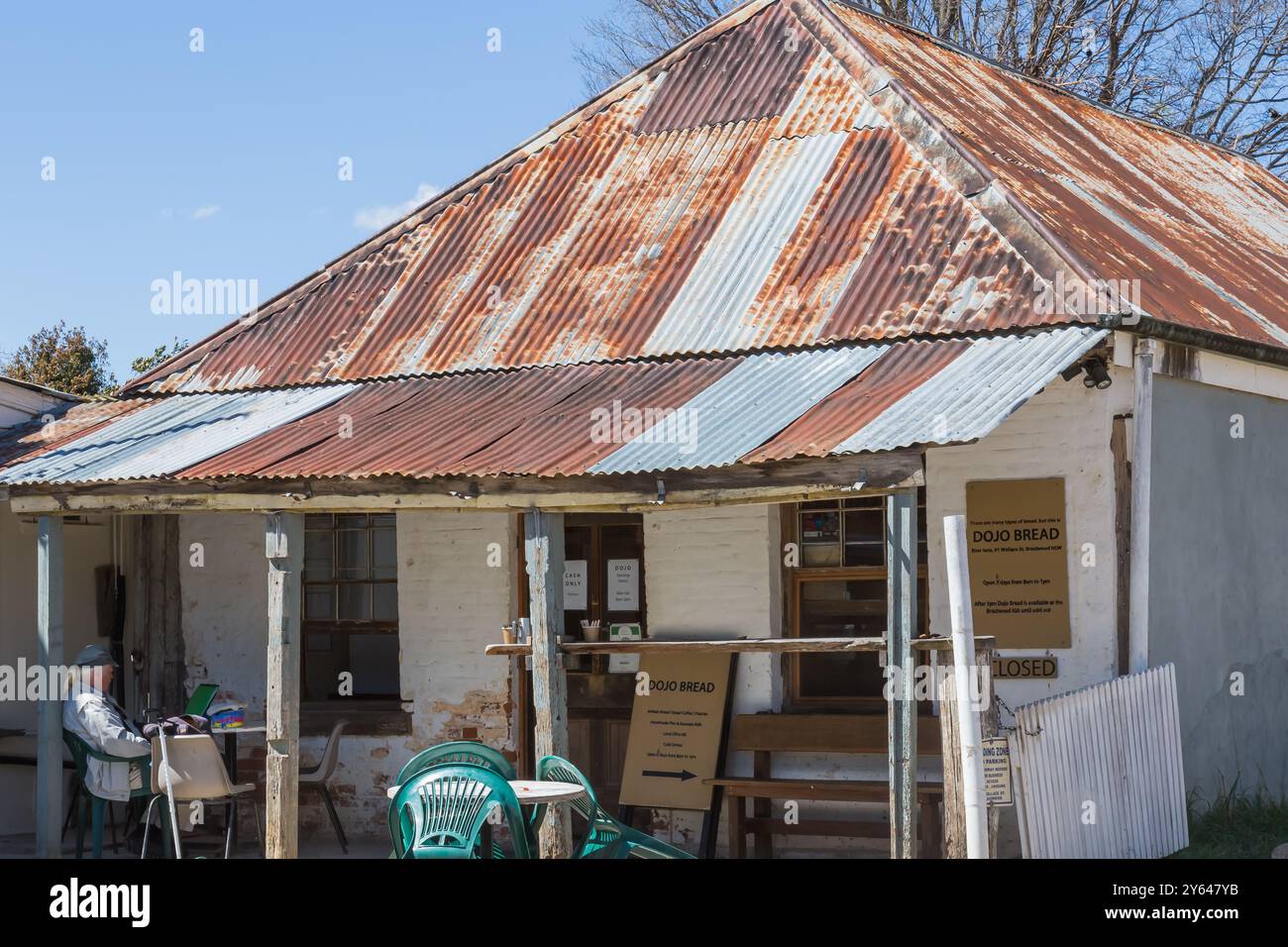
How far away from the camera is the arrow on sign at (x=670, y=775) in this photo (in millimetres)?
10766

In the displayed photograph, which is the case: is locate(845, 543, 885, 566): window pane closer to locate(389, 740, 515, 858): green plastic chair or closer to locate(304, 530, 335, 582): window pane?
locate(389, 740, 515, 858): green plastic chair

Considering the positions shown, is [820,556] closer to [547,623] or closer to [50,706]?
[547,623]

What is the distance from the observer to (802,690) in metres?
10.9

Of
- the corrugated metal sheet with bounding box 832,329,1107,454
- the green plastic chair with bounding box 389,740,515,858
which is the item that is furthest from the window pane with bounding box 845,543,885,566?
the green plastic chair with bounding box 389,740,515,858

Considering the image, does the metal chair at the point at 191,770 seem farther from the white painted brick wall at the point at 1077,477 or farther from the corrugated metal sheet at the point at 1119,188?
the corrugated metal sheet at the point at 1119,188

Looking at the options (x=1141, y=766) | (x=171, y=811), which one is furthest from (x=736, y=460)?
(x=171, y=811)

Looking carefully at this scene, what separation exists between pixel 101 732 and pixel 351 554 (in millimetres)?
2876

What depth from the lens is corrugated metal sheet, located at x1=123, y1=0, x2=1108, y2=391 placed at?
10.2 meters

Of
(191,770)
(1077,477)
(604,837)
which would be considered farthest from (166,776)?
(1077,477)

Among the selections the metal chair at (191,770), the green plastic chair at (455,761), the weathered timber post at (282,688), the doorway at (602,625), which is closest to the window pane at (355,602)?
the doorway at (602,625)

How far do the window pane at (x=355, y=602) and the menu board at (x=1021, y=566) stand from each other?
4552mm

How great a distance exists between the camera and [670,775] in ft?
35.6

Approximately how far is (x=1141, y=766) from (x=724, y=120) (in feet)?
18.0

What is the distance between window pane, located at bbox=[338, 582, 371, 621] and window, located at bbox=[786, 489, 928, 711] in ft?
10.7
